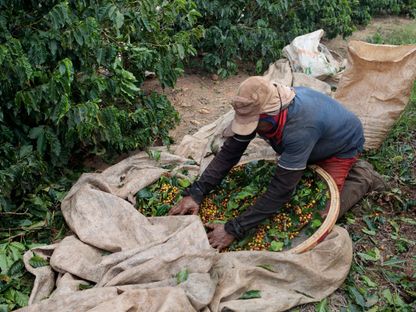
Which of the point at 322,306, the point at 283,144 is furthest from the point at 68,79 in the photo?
the point at 322,306

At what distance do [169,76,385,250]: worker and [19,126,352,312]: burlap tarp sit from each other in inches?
7.9

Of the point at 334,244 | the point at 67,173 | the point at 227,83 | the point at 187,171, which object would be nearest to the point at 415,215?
the point at 334,244

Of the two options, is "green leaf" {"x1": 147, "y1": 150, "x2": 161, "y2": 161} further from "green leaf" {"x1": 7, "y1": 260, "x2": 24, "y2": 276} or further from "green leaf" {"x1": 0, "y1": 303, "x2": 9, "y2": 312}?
"green leaf" {"x1": 0, "y1": 303, "x2": 9, "y2": 312}

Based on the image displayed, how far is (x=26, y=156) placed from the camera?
116 inches

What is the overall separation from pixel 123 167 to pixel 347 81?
1.93 m

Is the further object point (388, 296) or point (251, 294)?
point (388, 296)

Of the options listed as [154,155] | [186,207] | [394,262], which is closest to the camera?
[394,262]

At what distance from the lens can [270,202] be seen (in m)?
2.59

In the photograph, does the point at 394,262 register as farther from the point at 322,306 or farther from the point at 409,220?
the point at 322,306

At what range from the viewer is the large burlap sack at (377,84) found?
3.56 m

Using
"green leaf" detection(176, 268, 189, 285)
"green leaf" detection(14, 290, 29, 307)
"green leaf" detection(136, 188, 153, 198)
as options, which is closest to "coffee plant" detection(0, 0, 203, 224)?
"green leaf" detection(136, 188, 153, 198)

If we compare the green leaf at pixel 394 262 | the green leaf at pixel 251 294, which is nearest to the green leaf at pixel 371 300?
the green leaf at pixel 394 262

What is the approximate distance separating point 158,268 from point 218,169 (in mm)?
780

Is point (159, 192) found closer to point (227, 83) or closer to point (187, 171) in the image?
point (187, 171)
